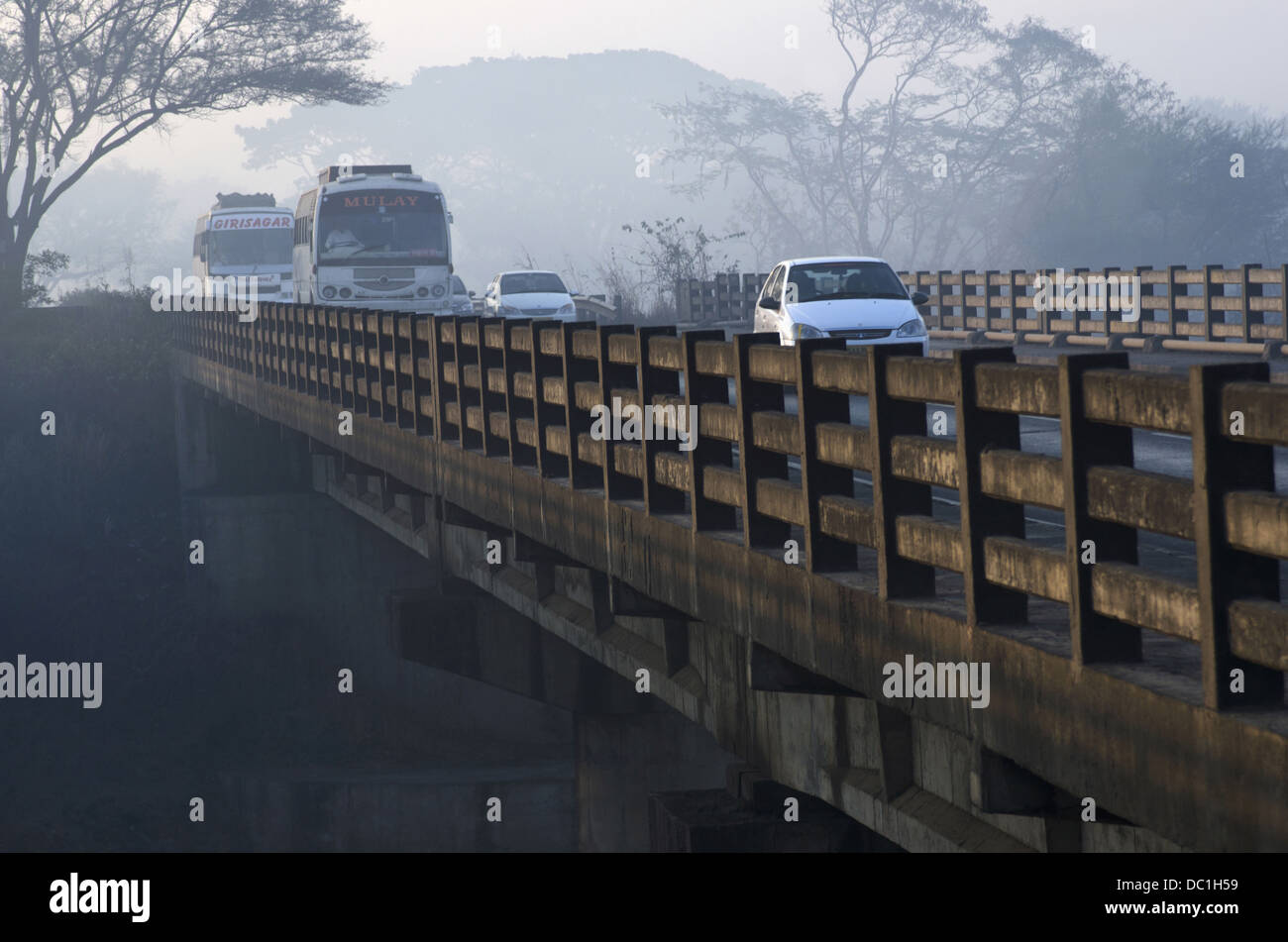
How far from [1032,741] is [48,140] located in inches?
1801

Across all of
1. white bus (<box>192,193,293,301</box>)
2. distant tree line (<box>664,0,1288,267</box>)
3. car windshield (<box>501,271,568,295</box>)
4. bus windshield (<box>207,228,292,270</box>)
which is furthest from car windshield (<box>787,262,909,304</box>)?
distant tree line (<box>664,0,1288,267</box>)

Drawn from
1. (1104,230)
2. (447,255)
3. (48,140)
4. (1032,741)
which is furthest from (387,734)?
(1104,230)

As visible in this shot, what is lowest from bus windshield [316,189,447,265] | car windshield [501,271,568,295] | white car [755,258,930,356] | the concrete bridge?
the concrete bridge

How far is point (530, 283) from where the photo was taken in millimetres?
43000

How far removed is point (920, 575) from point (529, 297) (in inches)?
1393

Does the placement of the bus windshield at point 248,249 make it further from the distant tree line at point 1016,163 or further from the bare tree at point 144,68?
the distant tree line at point 1016,163

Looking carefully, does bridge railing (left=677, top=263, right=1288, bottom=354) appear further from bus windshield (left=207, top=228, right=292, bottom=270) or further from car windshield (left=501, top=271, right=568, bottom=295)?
bus windshield (left=207, top=228, right=292, bottom=270)

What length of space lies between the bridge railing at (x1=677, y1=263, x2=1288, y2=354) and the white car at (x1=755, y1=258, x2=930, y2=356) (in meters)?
5.58

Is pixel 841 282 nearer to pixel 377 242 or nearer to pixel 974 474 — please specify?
pixel 377 242

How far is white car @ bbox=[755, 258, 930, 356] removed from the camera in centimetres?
2141

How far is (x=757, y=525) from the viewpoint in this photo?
25.8 ft

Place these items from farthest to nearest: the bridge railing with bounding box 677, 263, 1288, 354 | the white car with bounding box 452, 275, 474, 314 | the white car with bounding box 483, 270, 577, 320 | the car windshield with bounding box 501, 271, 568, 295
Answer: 1. the car windshield with bounding box 501, 271, 568, 295
2. the white car with bounding box 483, 270, 577, 320
3. the white car with bounding box 452, 275, 474, 314
4. the bridge railing with bounding box 677, 263, 1288, 354

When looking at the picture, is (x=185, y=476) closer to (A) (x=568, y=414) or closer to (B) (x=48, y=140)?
(B) (x=48, y=140)

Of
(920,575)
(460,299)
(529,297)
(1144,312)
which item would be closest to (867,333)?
(1144,312)
